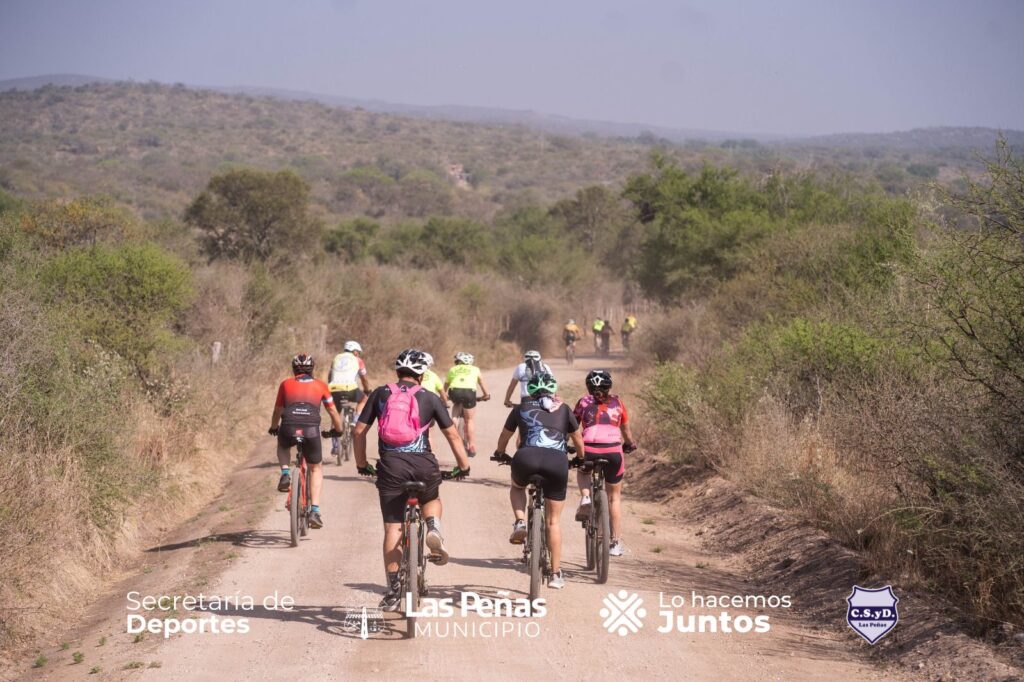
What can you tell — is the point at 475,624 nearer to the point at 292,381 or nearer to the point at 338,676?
the point at 338,676

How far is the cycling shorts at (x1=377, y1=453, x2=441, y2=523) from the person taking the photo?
8461mm

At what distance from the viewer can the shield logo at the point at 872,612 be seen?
Answer: 27.8 ft

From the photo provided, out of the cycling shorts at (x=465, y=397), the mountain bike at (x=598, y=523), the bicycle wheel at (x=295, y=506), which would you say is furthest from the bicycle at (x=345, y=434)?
the mountain bike at (x=598, y=523)

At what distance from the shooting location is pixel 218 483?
55.6 ft

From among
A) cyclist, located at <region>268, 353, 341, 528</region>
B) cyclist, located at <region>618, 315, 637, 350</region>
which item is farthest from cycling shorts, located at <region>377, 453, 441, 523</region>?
cyclist, located at <region>618, 315, 637, 350</region>

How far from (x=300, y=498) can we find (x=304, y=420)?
0.86 meters

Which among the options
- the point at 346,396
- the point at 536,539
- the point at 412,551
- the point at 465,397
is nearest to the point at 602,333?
the point at 346,396

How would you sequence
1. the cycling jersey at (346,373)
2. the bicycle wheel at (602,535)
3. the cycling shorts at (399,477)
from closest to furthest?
the cycling shorts at (399,477) → the bicycle wheel at (602,535) → the cycling jersey at (346,373)

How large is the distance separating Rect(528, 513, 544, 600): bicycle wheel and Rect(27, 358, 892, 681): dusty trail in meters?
0.25

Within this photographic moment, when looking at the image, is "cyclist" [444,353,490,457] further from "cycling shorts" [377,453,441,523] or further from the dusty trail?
"cycling shorts" [377,453,441,523]

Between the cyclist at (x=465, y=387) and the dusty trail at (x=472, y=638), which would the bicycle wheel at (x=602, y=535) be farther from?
the cyclist at (x=465, y=387)

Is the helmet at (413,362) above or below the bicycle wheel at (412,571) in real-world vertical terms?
above

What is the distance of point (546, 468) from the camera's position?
30.2ft

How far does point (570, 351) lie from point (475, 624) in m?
31.3
